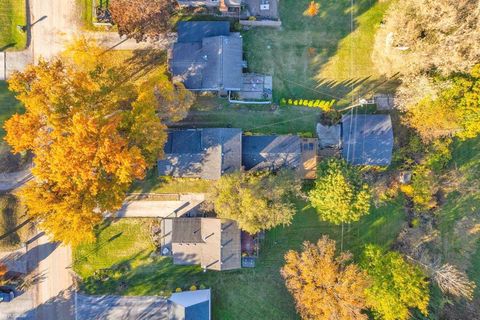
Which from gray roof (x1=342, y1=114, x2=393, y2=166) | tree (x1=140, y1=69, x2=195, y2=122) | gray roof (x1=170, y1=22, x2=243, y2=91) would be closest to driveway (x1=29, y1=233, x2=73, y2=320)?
tree (x1=140, y1=69, x2=195, y2=122)

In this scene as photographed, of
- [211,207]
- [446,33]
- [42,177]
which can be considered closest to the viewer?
[42,177]

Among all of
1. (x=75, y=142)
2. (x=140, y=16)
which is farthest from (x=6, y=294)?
(x=140, y=16)

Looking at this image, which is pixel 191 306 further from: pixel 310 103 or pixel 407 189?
pixel 407 189

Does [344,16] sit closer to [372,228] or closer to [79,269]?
[372,228]

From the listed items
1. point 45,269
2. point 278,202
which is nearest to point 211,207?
point 278,202

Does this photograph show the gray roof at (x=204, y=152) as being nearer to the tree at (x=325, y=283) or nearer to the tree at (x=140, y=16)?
the tree at (x=140, y=16)

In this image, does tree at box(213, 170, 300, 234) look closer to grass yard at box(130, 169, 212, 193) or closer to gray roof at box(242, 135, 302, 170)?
gray roof at box(242, 135, 302, 170)
